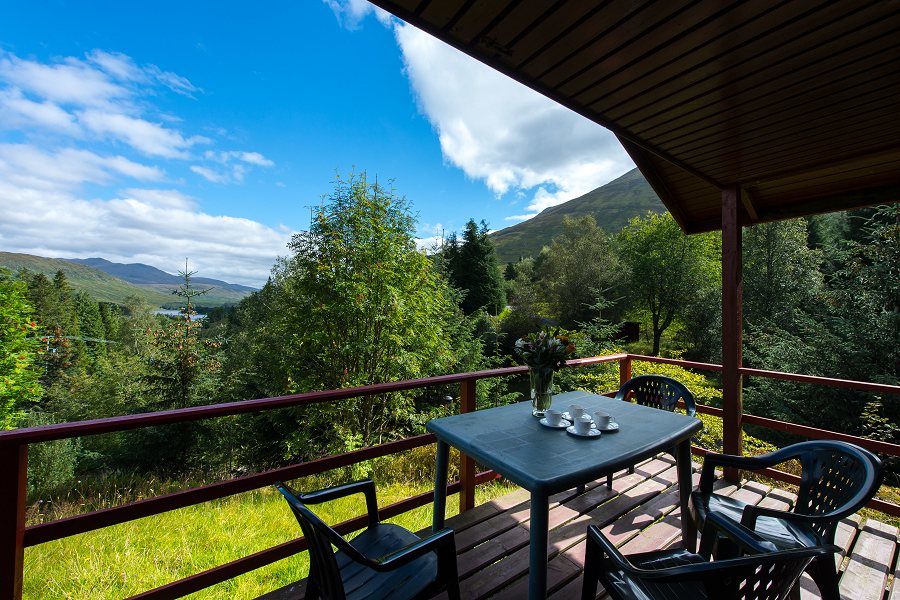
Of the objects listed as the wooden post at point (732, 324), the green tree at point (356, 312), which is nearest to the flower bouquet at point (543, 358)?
the wooden post at point (732, 324)

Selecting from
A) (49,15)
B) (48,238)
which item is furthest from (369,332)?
→ (48,238)

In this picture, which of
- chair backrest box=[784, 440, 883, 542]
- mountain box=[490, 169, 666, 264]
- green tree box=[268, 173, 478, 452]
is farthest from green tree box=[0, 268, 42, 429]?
mountain box=[490, 169, 666, 264]

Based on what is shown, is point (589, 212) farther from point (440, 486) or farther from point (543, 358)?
point (440, 486)

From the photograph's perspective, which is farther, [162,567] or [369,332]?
[369,332]

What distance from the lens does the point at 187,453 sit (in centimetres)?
948

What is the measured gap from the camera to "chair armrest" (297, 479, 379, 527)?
1.31 meters

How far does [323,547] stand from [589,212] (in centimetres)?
7832

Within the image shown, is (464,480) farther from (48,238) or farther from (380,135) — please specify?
(48,238)

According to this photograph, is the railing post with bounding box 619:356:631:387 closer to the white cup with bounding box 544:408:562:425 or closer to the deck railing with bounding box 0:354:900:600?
the deck railing with bounding box 0:354:900:600

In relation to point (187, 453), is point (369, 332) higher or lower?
higher

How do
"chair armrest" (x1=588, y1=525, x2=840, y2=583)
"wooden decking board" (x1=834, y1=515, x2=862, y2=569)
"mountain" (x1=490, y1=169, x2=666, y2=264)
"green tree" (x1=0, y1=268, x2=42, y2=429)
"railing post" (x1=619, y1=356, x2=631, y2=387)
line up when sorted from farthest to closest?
"mountain" (x1=490, y1=169, x2=666, y2=264)
"green tree" (x1=0, y1=268, x2=42, y2=429)
"railing post" (x1=619, y1=356, x2=631, y2=387)
"wooden decking board" (x1=834, y1=515, x2=862, y2=569)
"chair armrest" (x1=588, y1=525, x2=840, y2=583)

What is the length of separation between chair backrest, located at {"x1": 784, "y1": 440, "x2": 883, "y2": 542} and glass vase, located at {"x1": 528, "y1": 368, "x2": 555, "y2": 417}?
3.63 feet

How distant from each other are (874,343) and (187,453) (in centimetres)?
1582

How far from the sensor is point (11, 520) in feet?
3.82
